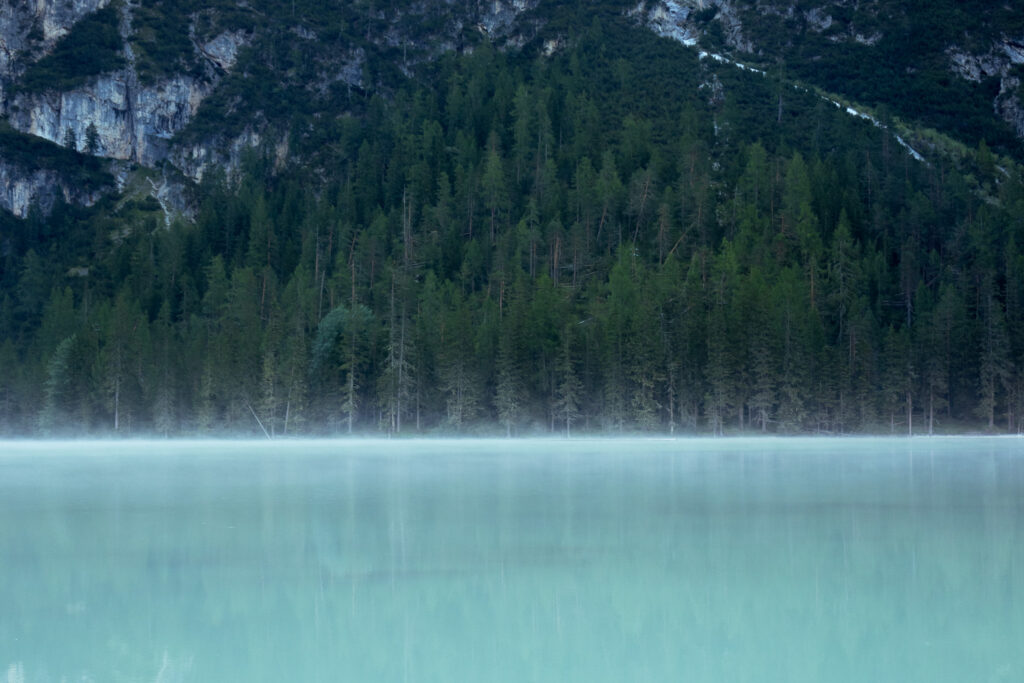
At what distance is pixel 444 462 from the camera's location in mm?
47781

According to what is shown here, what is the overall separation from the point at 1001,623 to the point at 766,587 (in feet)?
11.4

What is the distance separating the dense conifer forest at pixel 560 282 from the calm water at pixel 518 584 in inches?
1979

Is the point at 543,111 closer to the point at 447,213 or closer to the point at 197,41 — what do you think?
the point at 447,213

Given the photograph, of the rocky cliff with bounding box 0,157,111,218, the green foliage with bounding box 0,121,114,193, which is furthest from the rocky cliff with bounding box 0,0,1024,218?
the green foliage with bounding box 0,121,114,193

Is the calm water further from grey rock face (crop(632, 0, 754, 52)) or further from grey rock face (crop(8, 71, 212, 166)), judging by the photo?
grey rock face (crop(8, 71, 212, 166))

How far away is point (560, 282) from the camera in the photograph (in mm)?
102875

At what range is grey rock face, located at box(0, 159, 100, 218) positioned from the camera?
154 meters

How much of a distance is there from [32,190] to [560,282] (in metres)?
96.6

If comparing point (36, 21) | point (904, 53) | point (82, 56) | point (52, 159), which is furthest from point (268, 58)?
point (904, 53)

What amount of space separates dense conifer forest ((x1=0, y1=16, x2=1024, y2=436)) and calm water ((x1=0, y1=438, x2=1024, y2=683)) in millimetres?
50274

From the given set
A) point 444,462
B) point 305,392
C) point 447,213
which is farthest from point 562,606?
Result: point 447,213

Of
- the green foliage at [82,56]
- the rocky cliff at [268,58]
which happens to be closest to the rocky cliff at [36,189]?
the rocky cliff at [268,58]

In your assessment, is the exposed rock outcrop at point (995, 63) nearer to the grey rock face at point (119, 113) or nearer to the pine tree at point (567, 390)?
the pine tree at point (567, 390)

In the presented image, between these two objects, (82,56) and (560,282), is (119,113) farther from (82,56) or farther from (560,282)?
(560,282)
